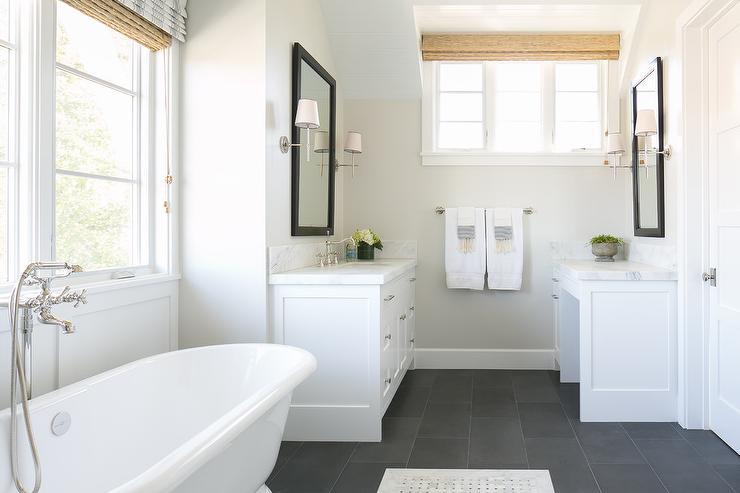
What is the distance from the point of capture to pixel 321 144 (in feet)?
12.2

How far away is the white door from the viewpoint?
109 inches

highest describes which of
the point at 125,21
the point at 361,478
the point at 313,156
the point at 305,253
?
the point at 125,21

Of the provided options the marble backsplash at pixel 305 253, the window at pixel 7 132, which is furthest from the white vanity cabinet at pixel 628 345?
the window at pixel 7 132

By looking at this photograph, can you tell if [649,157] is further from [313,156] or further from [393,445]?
[393,445]

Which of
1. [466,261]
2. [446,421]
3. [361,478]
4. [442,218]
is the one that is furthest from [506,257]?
[361,478]

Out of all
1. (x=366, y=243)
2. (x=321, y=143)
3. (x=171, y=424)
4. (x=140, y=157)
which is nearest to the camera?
(x=171, y=424)

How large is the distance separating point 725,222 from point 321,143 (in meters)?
2.37

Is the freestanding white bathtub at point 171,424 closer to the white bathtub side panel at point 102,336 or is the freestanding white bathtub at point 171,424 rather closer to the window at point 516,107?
the white bathtub side panel at point 102,336

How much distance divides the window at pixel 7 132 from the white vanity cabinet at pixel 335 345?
1.22 metres

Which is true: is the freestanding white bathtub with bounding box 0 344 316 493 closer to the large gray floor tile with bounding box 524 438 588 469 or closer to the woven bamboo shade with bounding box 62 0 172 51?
the large gray floor tile with bounding box 524 438 588 469

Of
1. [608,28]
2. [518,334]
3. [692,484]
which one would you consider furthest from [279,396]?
[608,28]

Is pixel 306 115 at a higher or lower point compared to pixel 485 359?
Result: higher

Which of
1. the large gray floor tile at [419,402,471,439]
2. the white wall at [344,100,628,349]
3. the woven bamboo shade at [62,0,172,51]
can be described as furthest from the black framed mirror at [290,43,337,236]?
the large gray floor tile at [419,402,471,439]

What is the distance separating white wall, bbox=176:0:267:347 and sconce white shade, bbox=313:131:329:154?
0.82 meters
